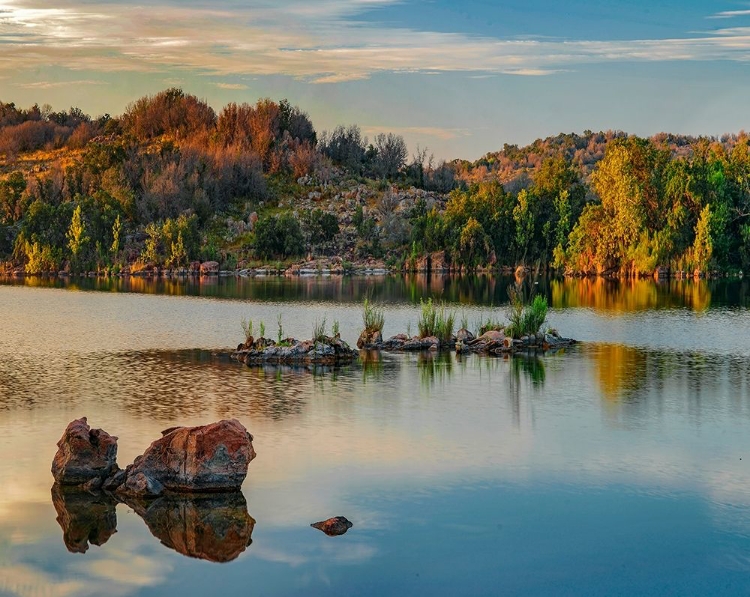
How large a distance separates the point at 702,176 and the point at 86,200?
203 ft

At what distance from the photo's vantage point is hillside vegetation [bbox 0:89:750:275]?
90000mm

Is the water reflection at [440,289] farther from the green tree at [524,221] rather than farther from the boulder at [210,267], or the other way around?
the green tree at [524,221]

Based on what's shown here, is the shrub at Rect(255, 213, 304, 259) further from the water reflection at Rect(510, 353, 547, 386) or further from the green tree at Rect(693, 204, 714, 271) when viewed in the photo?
the water reflection at Rect(510, 353, 547, 386)

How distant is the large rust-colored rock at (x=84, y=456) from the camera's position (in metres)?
19.0

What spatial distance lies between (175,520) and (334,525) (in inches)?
109

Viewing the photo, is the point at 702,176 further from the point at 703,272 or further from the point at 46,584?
the point at 46,584

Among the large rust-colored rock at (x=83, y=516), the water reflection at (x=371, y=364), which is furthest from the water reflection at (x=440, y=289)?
the large rust-colored rock at (x=83, y=516)

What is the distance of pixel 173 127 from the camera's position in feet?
470

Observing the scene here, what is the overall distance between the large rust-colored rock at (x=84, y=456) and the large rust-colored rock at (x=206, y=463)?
2.33 feet

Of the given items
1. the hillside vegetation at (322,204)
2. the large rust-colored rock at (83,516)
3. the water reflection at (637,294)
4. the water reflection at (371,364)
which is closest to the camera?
the large rust-colored rock at (83,516)

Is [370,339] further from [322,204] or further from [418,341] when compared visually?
[322,204]

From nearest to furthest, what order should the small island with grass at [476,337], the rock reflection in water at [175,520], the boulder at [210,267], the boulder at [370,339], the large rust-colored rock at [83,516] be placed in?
the rock reflection in water at [175,520] < the large rust-colored rock at [83,516] < the small island with grass at [476,337] < the boulder at [370,339] < the boulder at [210,267]

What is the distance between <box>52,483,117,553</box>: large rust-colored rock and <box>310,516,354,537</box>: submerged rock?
3.36 m

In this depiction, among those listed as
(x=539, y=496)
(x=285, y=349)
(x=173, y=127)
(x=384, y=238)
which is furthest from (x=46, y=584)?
(x=173, y=127)
